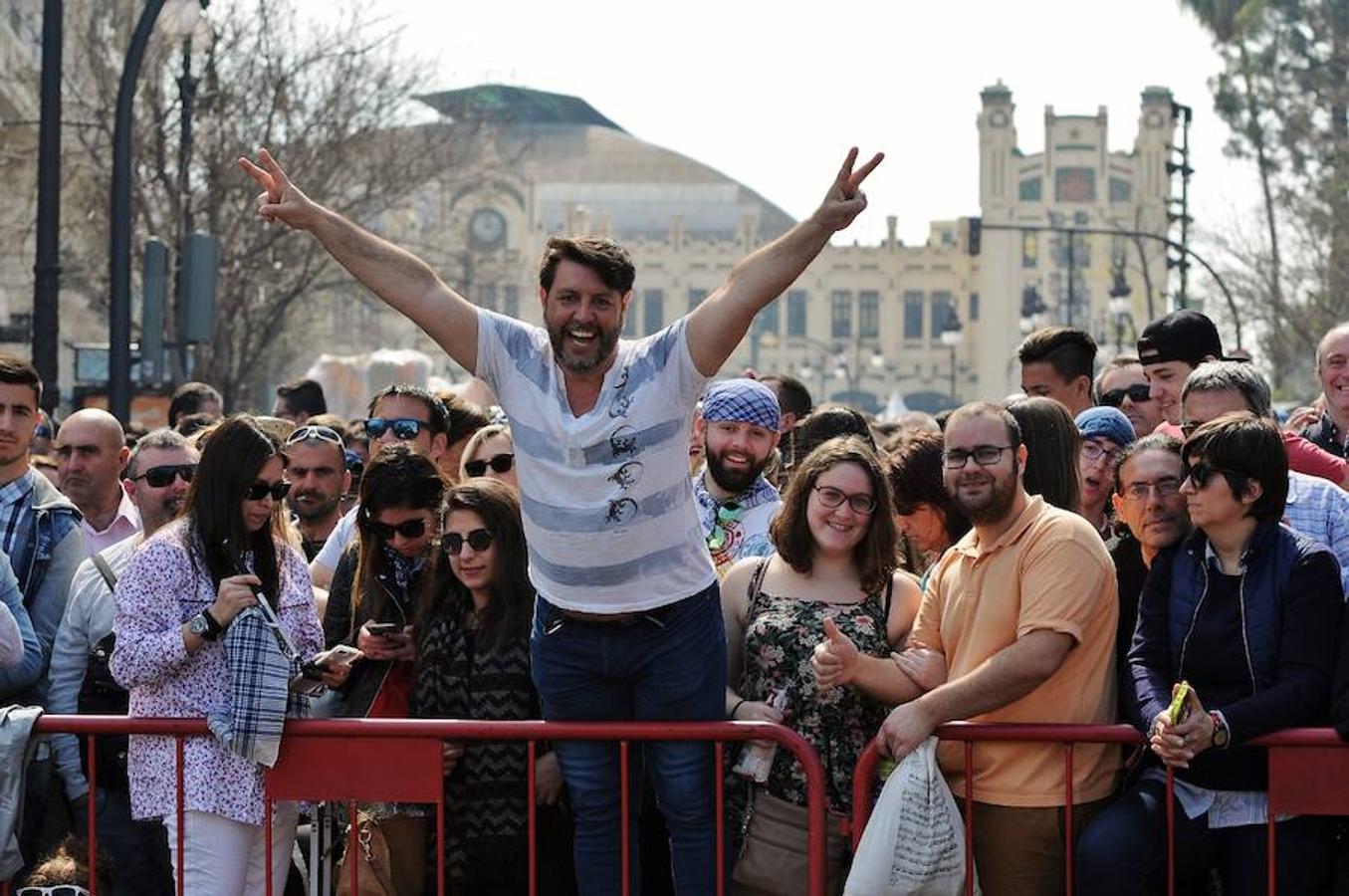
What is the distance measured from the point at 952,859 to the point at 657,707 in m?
0.87

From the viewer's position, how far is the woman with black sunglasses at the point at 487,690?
6.20 meters

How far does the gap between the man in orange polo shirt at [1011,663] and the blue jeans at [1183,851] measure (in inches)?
6.1

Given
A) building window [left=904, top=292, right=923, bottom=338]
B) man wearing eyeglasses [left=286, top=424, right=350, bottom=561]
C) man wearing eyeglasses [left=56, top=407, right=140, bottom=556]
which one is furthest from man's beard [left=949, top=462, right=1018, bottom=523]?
building window [left=904, top=292, right=923, bottom=338]

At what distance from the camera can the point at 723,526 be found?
738 cm

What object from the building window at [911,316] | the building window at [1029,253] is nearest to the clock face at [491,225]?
the building window at [911,316]

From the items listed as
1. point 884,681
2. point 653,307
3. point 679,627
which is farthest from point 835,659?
point 653,307

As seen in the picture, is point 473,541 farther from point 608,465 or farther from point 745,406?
point 745,406

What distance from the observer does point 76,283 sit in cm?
2789

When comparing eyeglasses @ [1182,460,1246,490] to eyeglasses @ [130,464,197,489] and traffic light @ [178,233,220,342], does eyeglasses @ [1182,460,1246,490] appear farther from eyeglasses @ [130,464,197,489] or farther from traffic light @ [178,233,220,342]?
traffic light @ [178,233,220,342]

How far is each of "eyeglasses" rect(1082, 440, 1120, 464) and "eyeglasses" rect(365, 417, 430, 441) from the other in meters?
2.59

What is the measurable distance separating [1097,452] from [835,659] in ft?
6.68

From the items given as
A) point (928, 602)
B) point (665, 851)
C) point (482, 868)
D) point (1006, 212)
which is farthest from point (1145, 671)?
point (1006, 212)

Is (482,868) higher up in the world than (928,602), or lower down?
lower down

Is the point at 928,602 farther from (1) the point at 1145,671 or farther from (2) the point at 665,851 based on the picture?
(2) the point at 665,851
